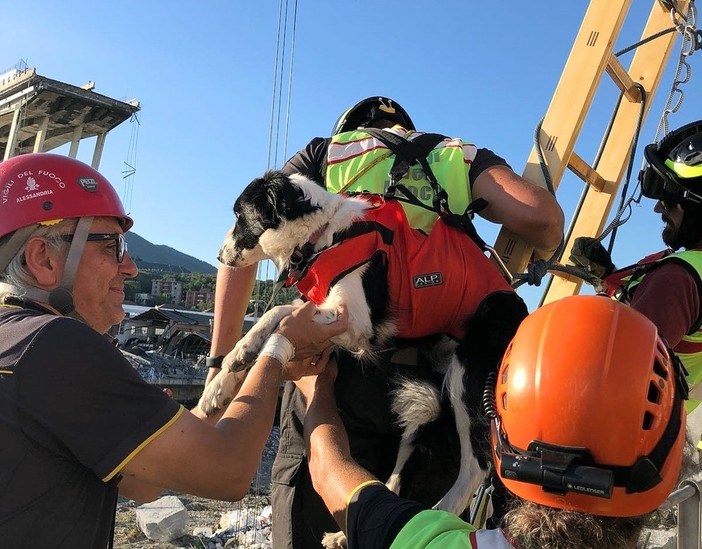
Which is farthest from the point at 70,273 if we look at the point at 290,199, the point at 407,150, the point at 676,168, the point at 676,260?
the point at 676,168

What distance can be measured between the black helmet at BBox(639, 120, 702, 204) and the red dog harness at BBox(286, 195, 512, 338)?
0.82m

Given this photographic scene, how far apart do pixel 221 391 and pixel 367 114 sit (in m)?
1.68

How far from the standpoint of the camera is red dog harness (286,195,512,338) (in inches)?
100

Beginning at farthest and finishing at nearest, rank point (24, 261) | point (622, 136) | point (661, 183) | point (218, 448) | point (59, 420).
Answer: point (622, 136), point (661, 183), point (24, 261), point (218, 448), point (59, 420)

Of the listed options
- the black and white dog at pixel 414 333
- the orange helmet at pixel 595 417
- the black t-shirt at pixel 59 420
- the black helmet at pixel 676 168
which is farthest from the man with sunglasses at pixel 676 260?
the black t-shirt at pixel 59 420

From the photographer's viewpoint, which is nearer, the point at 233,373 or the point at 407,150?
the point at 233,373

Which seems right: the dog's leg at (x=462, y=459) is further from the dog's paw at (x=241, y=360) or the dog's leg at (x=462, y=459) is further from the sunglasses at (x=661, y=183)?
the sunglasses at (x=661, y=183)

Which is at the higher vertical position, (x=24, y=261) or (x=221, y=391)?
(x=24, y=261)

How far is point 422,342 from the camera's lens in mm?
2799

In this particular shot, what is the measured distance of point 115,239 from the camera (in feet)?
7.09

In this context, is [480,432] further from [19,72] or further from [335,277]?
[19,72]

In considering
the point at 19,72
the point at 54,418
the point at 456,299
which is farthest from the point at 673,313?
the point at 19,72

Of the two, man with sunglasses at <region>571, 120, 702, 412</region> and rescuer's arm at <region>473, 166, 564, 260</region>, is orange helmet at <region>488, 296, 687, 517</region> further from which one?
rescuer's arm at <region>473, 166, 564, 260</region>

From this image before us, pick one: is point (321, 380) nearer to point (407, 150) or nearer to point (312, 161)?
point (407, 150)
